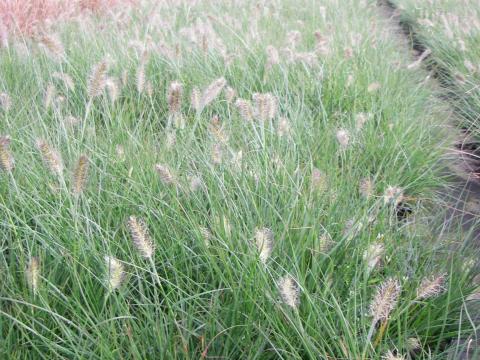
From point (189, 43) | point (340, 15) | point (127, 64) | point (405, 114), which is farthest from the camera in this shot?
point (340, 15)

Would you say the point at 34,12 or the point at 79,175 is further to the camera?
the point at 34,12

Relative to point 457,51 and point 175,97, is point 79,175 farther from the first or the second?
point 457,51

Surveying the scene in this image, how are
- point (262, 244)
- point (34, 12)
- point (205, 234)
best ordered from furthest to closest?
1. point (34, 12)
2. point (205, 234)
3. point (262, 244)

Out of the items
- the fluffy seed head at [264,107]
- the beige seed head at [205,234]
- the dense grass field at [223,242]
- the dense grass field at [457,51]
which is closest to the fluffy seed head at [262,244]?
the dense grass field at [223,242]

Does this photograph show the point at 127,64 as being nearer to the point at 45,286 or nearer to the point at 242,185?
the point at 242,185

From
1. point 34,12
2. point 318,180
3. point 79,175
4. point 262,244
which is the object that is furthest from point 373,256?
→ point 34,12

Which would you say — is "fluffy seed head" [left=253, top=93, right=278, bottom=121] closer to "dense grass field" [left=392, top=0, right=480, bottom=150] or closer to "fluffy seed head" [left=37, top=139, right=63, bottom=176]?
"fluffy seed head" [left=37, top=139, right=63, bottom=176]

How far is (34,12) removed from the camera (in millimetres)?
4629

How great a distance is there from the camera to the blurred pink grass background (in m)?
4.18

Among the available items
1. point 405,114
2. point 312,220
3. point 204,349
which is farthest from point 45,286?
point 405,114

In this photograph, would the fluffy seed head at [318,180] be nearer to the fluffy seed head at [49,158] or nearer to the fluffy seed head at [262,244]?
the fluffy seed head at [262,244]

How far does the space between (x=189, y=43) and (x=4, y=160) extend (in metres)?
2.52

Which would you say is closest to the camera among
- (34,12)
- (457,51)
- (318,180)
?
(318,180)

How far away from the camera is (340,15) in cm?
525
